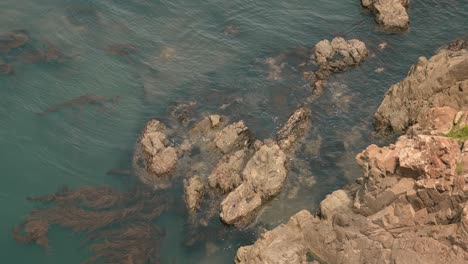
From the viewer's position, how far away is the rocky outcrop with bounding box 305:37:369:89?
2475 cm

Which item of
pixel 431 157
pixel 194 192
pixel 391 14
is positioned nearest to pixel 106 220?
pixel 194 192

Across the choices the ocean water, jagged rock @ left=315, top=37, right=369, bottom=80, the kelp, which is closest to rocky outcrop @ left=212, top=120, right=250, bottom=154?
the ocean water

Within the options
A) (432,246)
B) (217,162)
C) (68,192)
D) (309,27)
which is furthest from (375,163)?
(309,27)

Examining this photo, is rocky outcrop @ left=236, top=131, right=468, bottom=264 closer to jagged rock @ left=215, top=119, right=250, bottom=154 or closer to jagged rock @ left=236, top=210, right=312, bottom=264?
jagged rock @ left=236, top=210, right=312, bottom=264

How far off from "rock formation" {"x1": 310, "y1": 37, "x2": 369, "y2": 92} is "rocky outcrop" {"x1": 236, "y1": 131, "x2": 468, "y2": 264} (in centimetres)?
796

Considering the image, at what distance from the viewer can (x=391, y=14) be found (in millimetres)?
26859

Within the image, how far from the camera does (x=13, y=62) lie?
84.3ft

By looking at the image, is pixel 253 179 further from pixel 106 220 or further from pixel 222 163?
pixel 106 220

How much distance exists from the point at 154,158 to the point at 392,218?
983 cm

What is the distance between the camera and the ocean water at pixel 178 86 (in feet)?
63.6

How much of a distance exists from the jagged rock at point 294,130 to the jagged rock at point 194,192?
12.5 feet

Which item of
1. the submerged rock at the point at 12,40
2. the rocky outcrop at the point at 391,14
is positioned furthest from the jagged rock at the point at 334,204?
the submerged rock at the point at 12,40

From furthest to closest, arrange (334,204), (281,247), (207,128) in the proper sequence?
(207,128), (334,204), (281,247)

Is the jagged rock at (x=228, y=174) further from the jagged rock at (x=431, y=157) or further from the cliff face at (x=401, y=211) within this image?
the jagged rock at (x=431, y=157)
